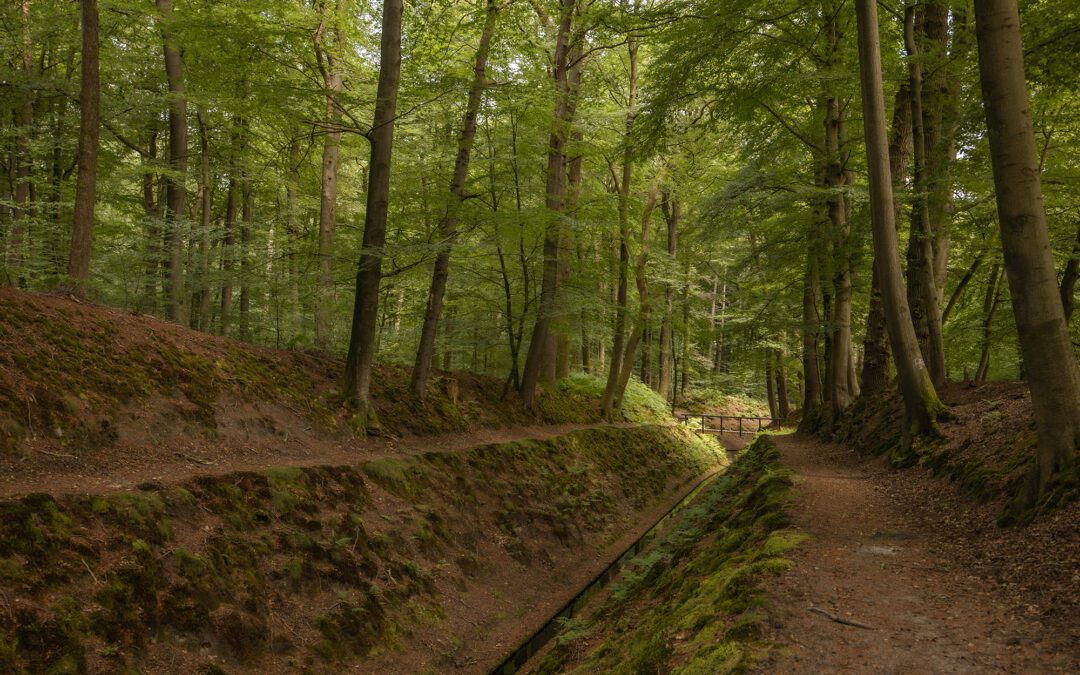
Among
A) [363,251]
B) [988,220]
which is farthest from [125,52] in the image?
[988,220]

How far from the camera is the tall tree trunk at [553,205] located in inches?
507

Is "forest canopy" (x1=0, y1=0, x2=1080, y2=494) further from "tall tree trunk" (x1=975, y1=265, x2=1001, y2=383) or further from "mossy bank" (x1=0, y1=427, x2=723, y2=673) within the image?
"mossy bank" (x1=0, y1=427, x2=723, y2=673)

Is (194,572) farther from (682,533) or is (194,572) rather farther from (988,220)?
(988,220)

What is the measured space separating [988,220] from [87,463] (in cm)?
1479

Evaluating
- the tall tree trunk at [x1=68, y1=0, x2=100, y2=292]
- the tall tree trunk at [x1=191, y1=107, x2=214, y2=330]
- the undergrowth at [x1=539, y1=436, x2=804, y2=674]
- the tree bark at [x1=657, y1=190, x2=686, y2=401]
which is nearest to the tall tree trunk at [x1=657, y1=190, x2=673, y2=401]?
the tree bark at [x1=657, y1=190, x2=686, y2=401]

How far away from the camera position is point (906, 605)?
3521 mm

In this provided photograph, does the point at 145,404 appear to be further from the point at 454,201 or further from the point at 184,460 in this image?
the point at 454,201

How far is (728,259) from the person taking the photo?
3194 cm

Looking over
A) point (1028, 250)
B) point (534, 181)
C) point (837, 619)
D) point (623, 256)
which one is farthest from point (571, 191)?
point (837, 619)

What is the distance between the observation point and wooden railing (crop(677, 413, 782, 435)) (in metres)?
27.1

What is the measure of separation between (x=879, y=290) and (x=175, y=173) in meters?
12.6

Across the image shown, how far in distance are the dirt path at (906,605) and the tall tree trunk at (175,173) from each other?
10237 millimetres

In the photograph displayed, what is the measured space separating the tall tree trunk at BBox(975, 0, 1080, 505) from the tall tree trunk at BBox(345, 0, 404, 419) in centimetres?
758

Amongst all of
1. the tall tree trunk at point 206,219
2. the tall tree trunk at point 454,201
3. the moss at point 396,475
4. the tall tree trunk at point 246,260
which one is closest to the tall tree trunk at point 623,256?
the tall tree trunk at point 454,201
